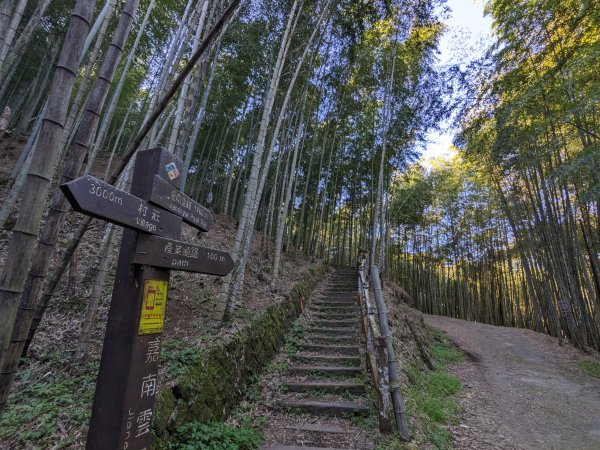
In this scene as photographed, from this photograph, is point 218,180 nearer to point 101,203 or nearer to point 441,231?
point 441,231

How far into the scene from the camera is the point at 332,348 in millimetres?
4727

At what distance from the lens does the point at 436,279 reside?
1534 centimetres

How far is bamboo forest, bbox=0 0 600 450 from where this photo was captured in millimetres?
1472

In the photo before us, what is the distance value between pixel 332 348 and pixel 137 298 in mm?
3846

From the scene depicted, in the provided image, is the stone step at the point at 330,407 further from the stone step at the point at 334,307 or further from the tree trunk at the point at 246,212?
the stone step at the point at 334,307

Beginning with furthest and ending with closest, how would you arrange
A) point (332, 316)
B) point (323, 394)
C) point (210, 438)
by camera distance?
point (332, 316)
point (323, 394)
point (210, 438)

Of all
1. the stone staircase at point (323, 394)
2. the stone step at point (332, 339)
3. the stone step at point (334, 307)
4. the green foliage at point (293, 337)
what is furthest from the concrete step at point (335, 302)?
the stone step at point (332, 339)

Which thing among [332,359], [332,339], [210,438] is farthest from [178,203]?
[332,339]

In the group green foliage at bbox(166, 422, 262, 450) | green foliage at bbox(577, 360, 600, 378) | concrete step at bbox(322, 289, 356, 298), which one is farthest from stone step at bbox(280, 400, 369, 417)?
green foliage at bbox(577, 360, 600, 378)

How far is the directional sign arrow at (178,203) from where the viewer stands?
1.63 m

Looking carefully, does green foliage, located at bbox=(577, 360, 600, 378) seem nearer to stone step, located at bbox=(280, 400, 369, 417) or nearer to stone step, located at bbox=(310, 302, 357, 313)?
stone step, located at bbox=(310, 302, 357, 313)

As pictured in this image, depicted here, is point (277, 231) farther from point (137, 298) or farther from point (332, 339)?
point (137, 298)

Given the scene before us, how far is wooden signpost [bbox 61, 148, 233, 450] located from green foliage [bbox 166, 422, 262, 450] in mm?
1005

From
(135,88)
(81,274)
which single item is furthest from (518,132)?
(135,88)
